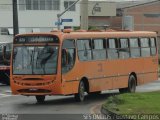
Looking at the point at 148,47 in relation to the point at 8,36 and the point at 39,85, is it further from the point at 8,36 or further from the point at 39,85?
the point at 8,36

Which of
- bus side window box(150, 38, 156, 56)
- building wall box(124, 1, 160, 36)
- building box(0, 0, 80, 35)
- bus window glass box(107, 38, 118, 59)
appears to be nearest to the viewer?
bus window glass box(107, 38, 118, 59)

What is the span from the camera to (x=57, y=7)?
90.2 meters

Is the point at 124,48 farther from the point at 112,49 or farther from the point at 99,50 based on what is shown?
the point at 99,50

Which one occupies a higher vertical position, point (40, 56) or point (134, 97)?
point (40, 56)

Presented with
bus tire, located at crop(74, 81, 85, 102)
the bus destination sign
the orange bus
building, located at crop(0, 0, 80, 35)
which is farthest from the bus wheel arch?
building, located at crop(0, 0, 80, 35)

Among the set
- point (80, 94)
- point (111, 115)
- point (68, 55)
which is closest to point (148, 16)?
point (80, 94)

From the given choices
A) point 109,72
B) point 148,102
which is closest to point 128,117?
point 148,102

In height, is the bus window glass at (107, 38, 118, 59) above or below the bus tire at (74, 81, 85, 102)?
above

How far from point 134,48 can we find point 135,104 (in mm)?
8342

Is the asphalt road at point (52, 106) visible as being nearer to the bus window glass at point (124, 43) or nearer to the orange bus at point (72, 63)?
the orange bus at point (72, 63)

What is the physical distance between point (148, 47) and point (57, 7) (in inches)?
2438

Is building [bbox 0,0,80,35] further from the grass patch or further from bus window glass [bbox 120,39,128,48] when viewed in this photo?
the grass patch

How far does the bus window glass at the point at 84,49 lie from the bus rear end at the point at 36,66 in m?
1.45

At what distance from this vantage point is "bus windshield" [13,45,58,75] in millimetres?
22328
